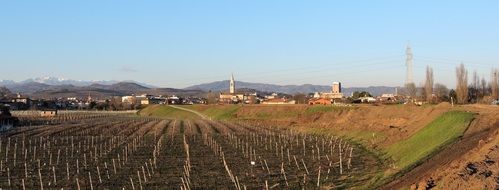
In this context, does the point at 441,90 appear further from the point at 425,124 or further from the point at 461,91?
the point at 425,124

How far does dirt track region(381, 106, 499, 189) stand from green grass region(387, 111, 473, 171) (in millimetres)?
524

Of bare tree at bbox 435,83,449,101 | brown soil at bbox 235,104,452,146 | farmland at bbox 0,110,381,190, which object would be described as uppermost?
bare tree at bbox 435,83,449,101

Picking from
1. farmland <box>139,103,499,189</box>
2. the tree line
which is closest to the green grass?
farmland <box>139,103,499,189</box>

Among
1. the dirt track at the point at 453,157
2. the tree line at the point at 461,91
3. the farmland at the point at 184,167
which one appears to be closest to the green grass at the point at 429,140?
the dirt track at the point at 453,157

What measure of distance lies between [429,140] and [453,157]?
360 inches

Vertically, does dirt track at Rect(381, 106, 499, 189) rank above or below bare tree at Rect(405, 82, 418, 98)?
below

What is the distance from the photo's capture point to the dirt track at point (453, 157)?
1824cm

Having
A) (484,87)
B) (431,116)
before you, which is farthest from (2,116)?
(484,87)

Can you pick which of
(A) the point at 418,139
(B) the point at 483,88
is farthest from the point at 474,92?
(A) the point at 418,139

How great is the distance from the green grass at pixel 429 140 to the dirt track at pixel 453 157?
524 mm

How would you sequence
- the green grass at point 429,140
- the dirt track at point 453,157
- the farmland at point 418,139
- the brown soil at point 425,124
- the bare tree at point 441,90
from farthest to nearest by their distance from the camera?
the bare tree at point 441,90
the green grass at point 429,140
the farmland at point 418,139
the dirt track at point 453,157
the brown soil at point 425,124

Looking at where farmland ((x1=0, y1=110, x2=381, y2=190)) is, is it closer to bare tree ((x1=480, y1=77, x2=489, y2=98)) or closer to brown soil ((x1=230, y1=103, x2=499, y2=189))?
brown soil ((x1=230, y1=103, x2=499, y2=189))

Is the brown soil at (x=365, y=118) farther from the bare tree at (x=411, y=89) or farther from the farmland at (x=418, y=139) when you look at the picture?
the bare tree at (x=411, y=89)

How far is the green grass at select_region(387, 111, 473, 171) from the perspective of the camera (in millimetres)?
26766
